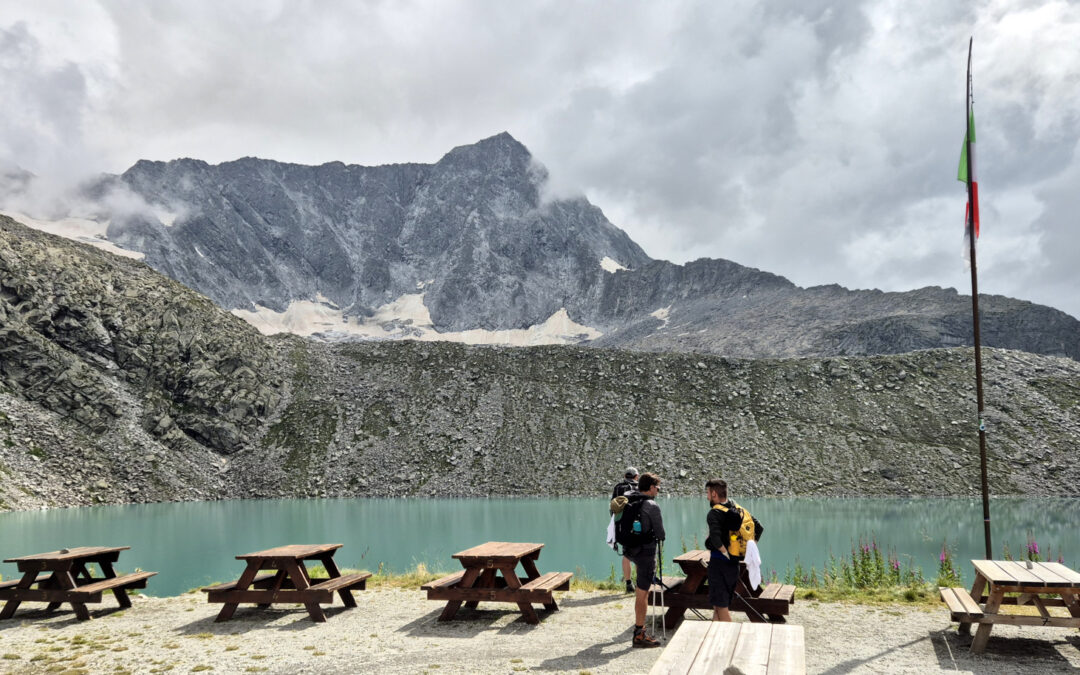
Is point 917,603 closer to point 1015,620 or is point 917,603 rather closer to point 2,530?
point 1015,620

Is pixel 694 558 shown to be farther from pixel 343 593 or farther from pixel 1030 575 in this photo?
pixel 343 593

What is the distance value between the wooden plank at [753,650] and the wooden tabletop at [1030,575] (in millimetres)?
5463

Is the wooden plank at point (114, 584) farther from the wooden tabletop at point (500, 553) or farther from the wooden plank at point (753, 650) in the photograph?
the wooden plank at point (753, 650)

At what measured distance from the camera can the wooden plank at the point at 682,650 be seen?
185 inches

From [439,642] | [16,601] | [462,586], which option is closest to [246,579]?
[462,586]

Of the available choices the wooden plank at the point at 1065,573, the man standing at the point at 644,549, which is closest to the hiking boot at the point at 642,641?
the man standing at the point at 644,549

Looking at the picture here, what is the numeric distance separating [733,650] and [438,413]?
6995 centimetres

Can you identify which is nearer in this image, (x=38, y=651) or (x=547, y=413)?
(x=38, y=651)

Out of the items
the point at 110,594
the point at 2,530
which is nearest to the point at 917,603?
the point at 110,594

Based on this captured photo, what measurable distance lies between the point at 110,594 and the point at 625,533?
12.0 metres

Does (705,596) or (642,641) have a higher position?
(705,596)

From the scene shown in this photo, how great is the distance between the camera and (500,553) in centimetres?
1206

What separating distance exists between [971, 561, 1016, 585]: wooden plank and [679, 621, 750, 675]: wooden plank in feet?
17.9

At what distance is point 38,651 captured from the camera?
34.5ft
